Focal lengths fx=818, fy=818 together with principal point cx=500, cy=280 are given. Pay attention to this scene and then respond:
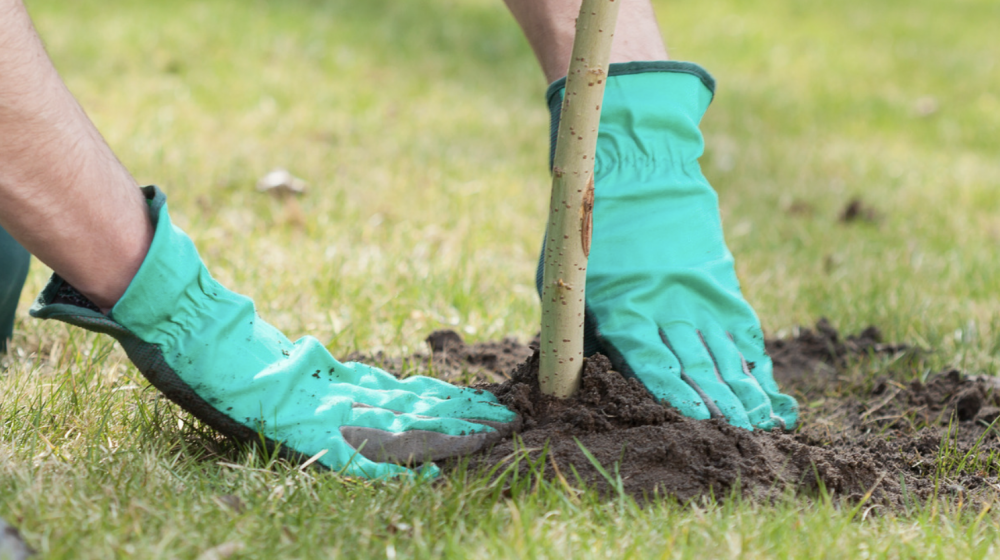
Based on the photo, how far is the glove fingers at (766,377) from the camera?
172cm

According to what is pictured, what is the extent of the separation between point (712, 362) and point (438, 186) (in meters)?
2.17

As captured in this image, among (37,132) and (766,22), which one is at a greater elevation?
(766,22)

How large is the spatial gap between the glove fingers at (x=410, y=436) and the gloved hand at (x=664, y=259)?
1.15 ft

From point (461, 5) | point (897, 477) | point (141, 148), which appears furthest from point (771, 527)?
point (461, 5)

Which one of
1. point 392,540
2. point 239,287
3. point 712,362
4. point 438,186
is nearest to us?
point 392,540

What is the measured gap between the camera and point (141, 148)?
3666 mm

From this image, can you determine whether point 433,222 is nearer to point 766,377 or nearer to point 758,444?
point 766,377

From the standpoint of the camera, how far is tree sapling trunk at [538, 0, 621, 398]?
131 cm

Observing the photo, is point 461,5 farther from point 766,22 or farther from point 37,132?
point 37,132

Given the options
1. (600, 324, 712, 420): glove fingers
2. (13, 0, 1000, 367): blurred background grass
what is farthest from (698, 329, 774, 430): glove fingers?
(13, 0, 1000, 367): blurred background grass

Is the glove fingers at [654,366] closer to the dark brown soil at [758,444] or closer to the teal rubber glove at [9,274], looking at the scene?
the dark brown soil at [758,444]

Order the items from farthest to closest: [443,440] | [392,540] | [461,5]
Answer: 1. [461,5]
2. [443,440]
3. [392,540]

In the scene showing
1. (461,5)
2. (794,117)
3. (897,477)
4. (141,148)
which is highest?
(461,5)

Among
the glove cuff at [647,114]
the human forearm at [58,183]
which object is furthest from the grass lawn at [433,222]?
the glove cuff at [647,114]
